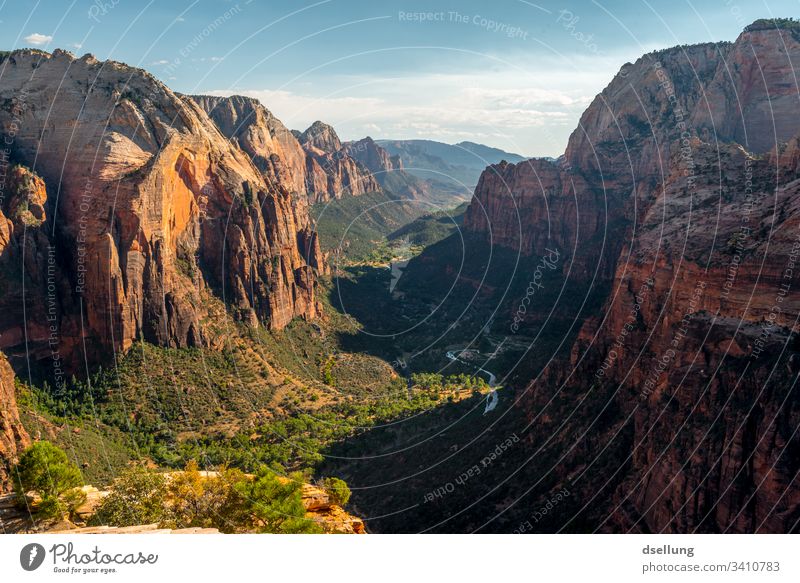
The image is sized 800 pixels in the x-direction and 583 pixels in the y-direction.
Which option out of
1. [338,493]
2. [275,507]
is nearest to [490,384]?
[338,493]

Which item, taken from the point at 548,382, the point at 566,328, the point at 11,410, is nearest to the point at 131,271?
the point at 11,410

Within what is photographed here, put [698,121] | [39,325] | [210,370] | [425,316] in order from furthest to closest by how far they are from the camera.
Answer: [425,316] → [698,121] → [210,370] → [39,325]

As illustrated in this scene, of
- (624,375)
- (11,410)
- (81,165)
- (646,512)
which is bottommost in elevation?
(646,512)

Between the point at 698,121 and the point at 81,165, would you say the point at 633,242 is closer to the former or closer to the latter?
the point at 81,165

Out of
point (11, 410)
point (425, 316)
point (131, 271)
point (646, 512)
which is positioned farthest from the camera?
point (425, 316)

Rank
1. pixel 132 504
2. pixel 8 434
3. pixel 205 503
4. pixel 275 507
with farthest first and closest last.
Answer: pixel 8 434 < pixel 205 503 < pixel 275 507 < pixel 132 504

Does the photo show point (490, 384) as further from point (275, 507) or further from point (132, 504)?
point (132, 504)

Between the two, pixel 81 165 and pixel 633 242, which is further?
pixel 81 165
